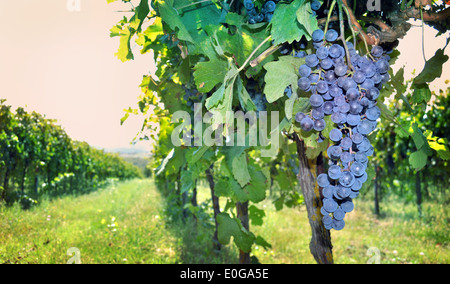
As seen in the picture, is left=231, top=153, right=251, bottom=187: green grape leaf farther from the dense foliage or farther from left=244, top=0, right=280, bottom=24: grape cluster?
the dense foliage

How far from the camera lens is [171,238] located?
243 inches

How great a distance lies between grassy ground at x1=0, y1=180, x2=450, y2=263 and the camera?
475cm

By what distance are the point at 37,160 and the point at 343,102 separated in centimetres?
1012

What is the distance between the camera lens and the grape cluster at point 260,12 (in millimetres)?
1174

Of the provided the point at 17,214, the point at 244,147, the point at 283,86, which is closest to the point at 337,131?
the point at 283,86

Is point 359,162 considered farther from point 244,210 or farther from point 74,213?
point 74,213

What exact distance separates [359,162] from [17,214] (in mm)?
5967

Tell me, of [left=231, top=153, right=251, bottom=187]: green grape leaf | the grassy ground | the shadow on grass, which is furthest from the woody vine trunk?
the shadow on grass

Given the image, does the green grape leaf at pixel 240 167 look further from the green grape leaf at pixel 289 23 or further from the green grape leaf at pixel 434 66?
the green grape leaf at pixel 434 66

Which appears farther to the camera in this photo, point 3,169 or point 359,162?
point 3,169

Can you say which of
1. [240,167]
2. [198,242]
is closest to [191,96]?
[240,167]

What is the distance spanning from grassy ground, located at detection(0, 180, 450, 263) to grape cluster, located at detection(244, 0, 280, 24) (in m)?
2.58
